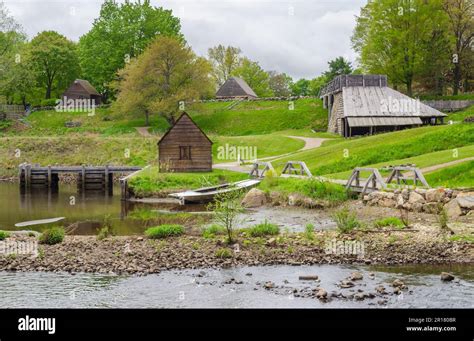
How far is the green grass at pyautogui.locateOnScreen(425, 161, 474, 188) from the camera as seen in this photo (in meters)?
31.8

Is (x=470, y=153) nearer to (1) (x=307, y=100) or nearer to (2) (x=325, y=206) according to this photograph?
(2) (x=325, y=206)

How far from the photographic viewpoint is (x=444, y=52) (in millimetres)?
74250

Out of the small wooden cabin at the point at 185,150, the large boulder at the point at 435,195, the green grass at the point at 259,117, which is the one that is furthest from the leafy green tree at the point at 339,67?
the large boulder at the point at 435,195

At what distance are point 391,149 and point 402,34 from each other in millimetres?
29965

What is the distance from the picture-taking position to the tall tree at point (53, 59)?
303 ft

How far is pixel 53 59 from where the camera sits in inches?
3728

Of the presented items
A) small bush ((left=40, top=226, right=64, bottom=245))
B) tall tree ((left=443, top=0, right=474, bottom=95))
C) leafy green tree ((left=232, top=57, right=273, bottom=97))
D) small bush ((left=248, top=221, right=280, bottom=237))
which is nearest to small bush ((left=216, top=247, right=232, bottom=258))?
small bush ((left=248, top=221, right=280, bottom=237))

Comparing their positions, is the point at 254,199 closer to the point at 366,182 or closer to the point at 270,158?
the point at 366,182

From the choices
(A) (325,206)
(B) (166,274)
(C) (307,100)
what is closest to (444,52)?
(C) (307,100)

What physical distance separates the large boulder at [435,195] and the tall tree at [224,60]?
94.1 m

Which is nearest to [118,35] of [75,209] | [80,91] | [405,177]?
[80,91]

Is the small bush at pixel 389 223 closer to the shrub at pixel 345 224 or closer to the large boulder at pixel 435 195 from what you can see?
the shrub at pixel 345 224
